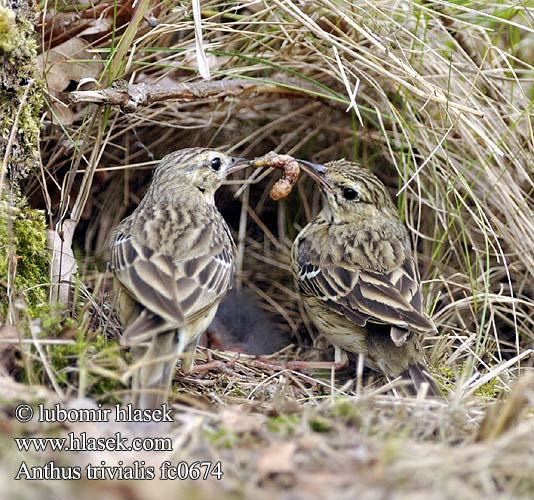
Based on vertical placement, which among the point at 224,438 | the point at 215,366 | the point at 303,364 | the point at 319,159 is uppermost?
the point at 224,438

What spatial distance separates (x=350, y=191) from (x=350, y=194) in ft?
0.09

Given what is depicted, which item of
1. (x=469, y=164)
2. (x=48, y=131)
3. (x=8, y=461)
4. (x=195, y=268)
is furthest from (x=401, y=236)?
(x=8, y=461)

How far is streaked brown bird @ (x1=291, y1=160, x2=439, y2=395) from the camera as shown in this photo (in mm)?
4973

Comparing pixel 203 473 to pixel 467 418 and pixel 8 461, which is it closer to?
pixel 8 461

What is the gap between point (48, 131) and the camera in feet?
18.4

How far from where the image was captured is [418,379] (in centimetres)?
484

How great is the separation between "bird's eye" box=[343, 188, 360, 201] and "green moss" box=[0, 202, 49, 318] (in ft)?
7.47

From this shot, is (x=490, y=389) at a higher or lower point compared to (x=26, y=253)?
lower

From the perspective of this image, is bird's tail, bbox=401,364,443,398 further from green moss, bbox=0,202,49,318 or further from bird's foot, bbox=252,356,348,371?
green moss, bbox=0,202,49,318

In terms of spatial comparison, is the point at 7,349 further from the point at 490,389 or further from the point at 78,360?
the point at 490,389

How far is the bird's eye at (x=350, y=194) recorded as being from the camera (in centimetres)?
590

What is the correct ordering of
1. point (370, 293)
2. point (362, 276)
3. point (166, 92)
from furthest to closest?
1. point (166, 92)
2. point (362, 276)
3. point (370, 293)

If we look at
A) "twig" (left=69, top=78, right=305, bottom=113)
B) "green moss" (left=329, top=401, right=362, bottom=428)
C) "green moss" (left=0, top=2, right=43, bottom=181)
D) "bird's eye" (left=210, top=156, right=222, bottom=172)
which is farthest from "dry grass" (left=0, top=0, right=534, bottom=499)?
"bird's eye" (left=210, top=156, right=222, bottom=172)

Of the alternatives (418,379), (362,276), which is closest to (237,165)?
(362,276)
